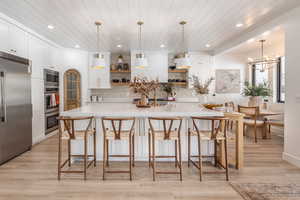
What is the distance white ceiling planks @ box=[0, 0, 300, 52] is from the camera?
2.87m

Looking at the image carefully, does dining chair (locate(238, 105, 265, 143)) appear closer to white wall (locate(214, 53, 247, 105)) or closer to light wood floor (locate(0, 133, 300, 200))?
light wood floor (locate(0, 133, 300, 200))

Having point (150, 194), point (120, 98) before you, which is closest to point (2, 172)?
point (150, 194)

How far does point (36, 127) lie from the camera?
14.3 ft

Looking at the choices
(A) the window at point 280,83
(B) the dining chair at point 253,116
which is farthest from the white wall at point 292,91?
(A) the window at point 280,83

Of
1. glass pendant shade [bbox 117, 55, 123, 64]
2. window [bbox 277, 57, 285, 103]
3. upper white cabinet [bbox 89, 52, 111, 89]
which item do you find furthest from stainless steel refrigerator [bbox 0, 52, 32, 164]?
window [bbox 277, 57, 285, 103]

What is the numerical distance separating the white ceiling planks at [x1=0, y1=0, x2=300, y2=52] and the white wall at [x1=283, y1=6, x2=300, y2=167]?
1.11 ft

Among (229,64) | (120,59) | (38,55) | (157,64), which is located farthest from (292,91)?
(38,55)

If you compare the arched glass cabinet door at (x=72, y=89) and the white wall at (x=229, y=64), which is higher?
the white wall at (x=229, y=64)

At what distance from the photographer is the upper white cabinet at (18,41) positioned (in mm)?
3494

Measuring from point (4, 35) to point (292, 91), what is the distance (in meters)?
5.09

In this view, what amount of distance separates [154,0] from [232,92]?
487cm

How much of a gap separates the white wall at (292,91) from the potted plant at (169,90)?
355cm

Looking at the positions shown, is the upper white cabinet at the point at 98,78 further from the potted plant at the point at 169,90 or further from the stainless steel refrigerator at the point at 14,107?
the stainless steel refrigerator at the point at 14,107

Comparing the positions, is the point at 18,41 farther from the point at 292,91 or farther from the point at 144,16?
the point at 292,91
